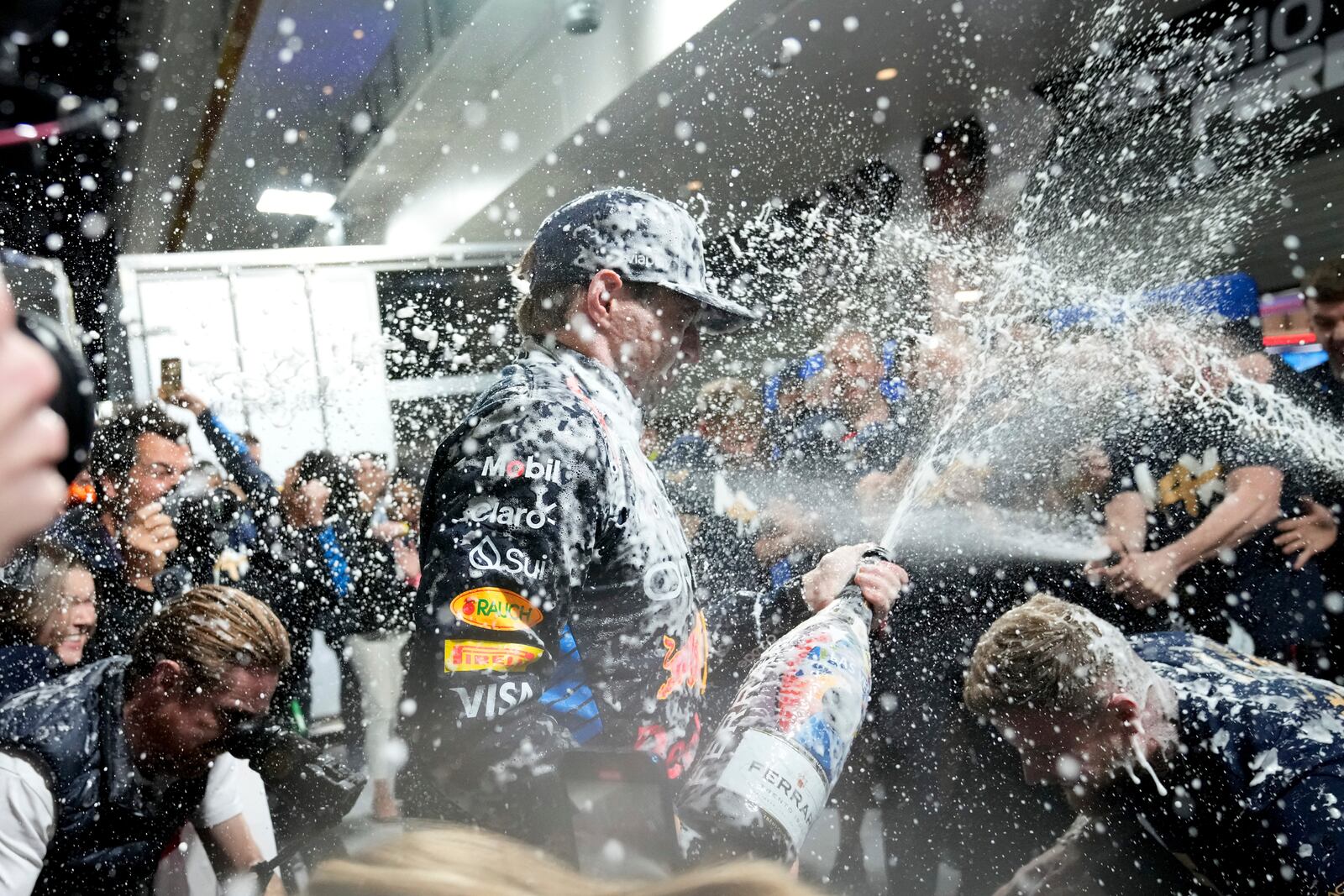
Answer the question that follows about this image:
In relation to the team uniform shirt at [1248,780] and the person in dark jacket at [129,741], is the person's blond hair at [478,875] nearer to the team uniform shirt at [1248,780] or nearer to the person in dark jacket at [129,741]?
the team uniform shirt at [1248,780]

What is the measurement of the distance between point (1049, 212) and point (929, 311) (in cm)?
35

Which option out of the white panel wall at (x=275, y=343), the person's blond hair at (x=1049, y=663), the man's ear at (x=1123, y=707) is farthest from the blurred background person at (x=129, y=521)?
the man's ear at (x=1123, y=707)

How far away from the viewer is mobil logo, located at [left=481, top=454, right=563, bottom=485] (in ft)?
2.48

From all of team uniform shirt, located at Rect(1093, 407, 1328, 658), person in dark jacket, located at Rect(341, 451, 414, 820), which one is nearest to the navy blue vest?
person in dark jacket, located at Rect(341, 451, 414, 820)

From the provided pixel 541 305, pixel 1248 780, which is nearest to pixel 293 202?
pixel 541 305

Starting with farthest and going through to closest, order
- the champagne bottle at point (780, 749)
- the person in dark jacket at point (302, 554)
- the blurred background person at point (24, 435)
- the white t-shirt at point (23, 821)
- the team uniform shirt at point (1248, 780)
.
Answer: the person in dark jacket at point (302, 554) → the white t-shirt at point (23, 821) → the team uniform shirt at point (1248, 780) → the champagne bottle at point (780, 749) → the blurred background person at point (24, 435)

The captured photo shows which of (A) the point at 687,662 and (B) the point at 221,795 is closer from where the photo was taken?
(A) the point at 687,662

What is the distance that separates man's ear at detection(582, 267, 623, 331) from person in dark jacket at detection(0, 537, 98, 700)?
918mm

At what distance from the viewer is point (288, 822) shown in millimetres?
1354

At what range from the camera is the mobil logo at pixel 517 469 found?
76cm

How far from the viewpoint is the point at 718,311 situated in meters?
0.95

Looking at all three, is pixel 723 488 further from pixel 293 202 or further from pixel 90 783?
pixel 90 783

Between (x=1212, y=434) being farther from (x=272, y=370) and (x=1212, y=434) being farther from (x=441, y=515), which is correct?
(x=272, y=370)

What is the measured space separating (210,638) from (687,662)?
71 cm
